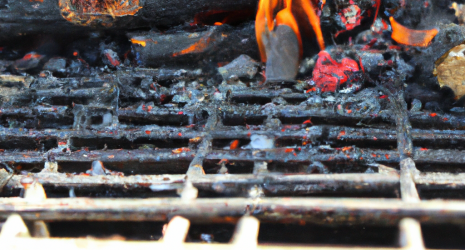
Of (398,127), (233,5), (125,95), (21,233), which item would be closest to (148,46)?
(125,95)

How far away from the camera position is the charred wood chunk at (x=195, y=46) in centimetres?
263

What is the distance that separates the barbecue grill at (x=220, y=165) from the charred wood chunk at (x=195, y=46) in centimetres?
15

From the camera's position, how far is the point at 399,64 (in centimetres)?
246

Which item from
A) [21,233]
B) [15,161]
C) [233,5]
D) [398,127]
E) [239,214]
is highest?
[233,5]

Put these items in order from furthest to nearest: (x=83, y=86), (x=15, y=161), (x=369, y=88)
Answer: (x=83, y=86) → (x=369, y=88) → (x=15, y=161)

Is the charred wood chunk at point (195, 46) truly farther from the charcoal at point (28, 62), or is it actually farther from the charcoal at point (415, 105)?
the charcoal at point (415, 105)

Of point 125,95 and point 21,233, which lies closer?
point 21,233

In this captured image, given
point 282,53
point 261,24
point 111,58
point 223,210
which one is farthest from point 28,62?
point 223,210

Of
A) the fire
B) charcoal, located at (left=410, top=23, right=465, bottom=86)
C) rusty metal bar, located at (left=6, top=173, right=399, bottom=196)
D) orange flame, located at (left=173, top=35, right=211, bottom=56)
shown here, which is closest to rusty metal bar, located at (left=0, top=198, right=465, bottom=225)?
rusty metal bar, located at (left=6, top=173, right=399, bottom=196)

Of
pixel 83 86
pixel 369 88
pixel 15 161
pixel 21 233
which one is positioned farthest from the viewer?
pixel 83 86

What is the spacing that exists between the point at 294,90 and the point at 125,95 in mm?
1277

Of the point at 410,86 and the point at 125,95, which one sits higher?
the point at 410,86

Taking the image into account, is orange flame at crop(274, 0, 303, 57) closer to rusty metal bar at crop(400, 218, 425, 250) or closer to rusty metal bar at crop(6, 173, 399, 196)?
rusty metal bar at crop(6, 173, 399, 196)

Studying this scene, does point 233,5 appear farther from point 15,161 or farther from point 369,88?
point 15,161
